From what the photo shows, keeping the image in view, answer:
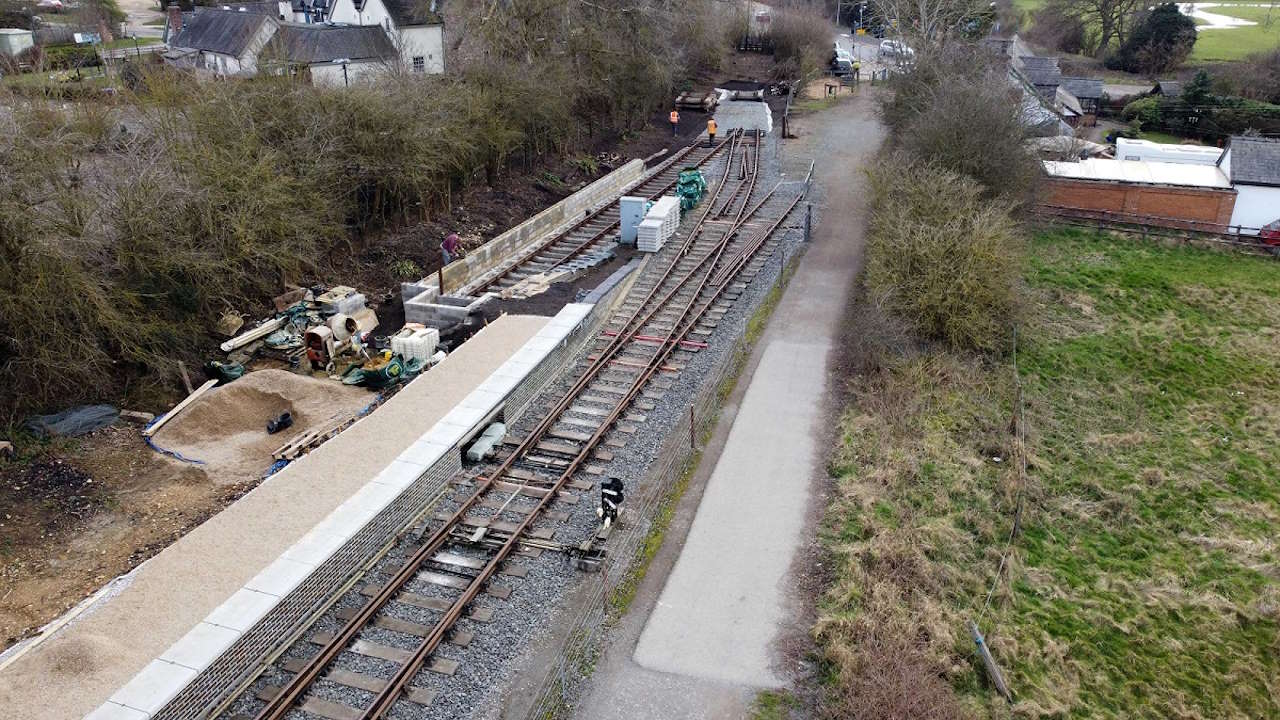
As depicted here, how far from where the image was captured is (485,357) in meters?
18.1

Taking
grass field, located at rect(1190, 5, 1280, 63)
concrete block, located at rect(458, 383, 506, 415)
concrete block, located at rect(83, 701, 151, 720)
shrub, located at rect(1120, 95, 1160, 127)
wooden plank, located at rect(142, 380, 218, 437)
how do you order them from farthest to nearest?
grass field, located at rect(1190, 5, 1280, 63) → shrub, located at rect(1120, 95, 1160, 127) → concrete block, located at rect(458, 383, 506, 415) → wooden plank, located at rect(142, 380, 218, 437) → concrete block, located at rect(83, 701, 151, 720)

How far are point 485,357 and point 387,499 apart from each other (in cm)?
558

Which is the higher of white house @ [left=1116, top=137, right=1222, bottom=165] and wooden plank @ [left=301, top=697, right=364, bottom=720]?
white house @ [left=1116, top=137, right=1222, bottom=165]

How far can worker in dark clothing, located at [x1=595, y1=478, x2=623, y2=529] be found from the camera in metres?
13.3

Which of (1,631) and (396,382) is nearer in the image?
(1,631)

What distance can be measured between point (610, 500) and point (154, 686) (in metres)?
6.24

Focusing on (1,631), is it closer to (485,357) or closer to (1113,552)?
(485,357)

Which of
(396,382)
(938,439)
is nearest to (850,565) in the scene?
(938,439)

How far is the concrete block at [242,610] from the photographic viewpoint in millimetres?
10570

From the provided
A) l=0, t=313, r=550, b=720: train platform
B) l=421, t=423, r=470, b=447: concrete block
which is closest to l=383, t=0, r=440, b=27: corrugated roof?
l=0, t=313, r=550, b=720: train platform

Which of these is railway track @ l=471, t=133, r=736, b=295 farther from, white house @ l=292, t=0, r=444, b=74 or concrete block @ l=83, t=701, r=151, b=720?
white house @ l=292, t=0, r=444, b=74

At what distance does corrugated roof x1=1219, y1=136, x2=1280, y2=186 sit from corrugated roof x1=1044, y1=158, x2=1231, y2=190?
1.70 ft

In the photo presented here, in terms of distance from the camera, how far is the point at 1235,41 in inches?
2709

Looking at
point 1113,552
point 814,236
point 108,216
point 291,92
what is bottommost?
point 1113,552
